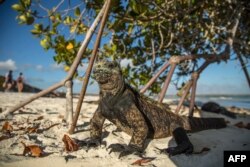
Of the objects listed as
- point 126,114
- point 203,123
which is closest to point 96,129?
point 126,114

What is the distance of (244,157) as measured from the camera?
2953 millimetres

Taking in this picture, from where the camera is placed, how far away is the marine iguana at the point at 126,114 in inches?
122

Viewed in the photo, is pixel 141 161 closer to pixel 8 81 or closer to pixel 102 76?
pixel 102 76

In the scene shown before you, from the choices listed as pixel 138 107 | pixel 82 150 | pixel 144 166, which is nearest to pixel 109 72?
pixel 138 107

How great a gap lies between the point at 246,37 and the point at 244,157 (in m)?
4.70

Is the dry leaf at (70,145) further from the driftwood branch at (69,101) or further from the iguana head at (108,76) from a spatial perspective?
the driftwood branch at (69,101)

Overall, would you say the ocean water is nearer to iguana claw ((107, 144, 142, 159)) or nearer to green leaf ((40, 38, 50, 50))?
green leaf ((40, 38, 50, 50))

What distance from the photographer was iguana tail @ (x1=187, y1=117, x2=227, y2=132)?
13.8 ft

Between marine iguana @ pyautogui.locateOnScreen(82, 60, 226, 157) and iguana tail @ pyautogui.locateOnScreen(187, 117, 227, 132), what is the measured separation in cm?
63

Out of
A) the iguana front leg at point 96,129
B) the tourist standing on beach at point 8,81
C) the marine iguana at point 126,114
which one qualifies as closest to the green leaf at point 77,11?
the marine iguana at point 126,114

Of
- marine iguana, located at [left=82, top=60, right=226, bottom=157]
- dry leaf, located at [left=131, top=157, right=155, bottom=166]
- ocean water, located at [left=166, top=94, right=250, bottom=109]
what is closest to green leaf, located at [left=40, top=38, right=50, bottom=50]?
marine iguana, located at [left=82, top=60, right=226, bottom=157]

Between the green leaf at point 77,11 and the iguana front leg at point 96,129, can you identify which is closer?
the iguana front leg at point 96,129

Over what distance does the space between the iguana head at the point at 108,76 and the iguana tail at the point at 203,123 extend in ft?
5.04

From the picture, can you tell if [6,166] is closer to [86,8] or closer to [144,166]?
[144,166]
